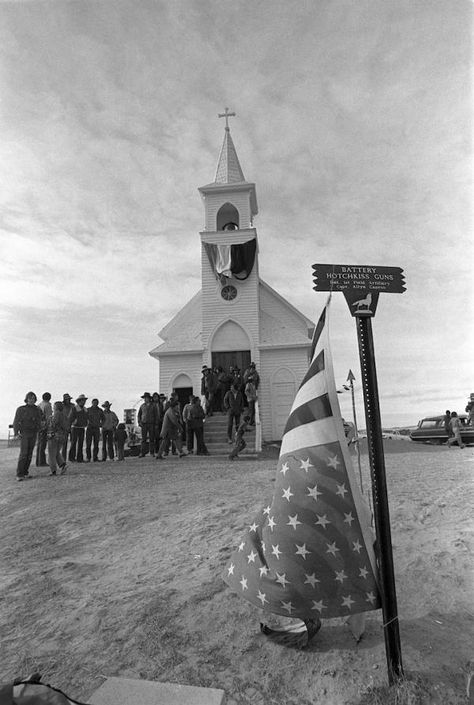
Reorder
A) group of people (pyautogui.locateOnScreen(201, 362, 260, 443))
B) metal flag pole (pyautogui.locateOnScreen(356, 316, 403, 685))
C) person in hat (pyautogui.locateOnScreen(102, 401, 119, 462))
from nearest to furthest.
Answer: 1. metal flag pole (pyautogui.locateOnScreen(356, 316, 403, 685))
2. person in hat (pyautogui.locateOnScreen(102, 401, 119, 462))
3. group of people (pyautogui.locateOnScreen(201, 362, 260, 443))

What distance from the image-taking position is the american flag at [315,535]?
2643 millimetres

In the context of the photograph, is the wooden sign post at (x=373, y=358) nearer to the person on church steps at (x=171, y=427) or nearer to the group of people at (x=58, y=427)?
the group of people at (x=58, y=427)

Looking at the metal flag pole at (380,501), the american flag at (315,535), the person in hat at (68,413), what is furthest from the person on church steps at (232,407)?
the metal flag pole at (380,501)

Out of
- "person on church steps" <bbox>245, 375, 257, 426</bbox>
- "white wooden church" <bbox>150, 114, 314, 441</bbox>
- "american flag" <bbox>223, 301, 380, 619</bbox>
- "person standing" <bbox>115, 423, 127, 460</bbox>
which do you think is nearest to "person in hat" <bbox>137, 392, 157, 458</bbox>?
"person standing" <bbox>115, 423, 127, 460</bbox>

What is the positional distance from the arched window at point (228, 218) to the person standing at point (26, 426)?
50.3 feet

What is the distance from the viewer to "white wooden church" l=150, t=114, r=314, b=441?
1900 cm

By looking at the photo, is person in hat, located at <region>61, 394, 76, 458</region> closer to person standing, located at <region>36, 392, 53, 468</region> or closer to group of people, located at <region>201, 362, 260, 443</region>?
person standing, located at <region>36, 392, 53, 468</region>

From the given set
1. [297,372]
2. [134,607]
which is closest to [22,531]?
[134,607]

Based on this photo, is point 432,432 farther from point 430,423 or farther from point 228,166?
point 228,166

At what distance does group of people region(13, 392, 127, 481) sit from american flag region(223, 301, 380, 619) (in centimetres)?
766

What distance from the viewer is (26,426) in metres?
9.11

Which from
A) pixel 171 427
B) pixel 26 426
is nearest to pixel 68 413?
pixel 26 426

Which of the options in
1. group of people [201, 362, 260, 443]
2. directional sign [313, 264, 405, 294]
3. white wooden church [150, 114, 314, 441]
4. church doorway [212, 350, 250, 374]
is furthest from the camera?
church doorway [212, 350, 250, 374]

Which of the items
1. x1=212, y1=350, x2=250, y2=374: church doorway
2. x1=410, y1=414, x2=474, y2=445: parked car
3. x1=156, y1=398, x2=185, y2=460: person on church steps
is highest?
x1=212, y1=350, x2=250, y2=374: church doorway
